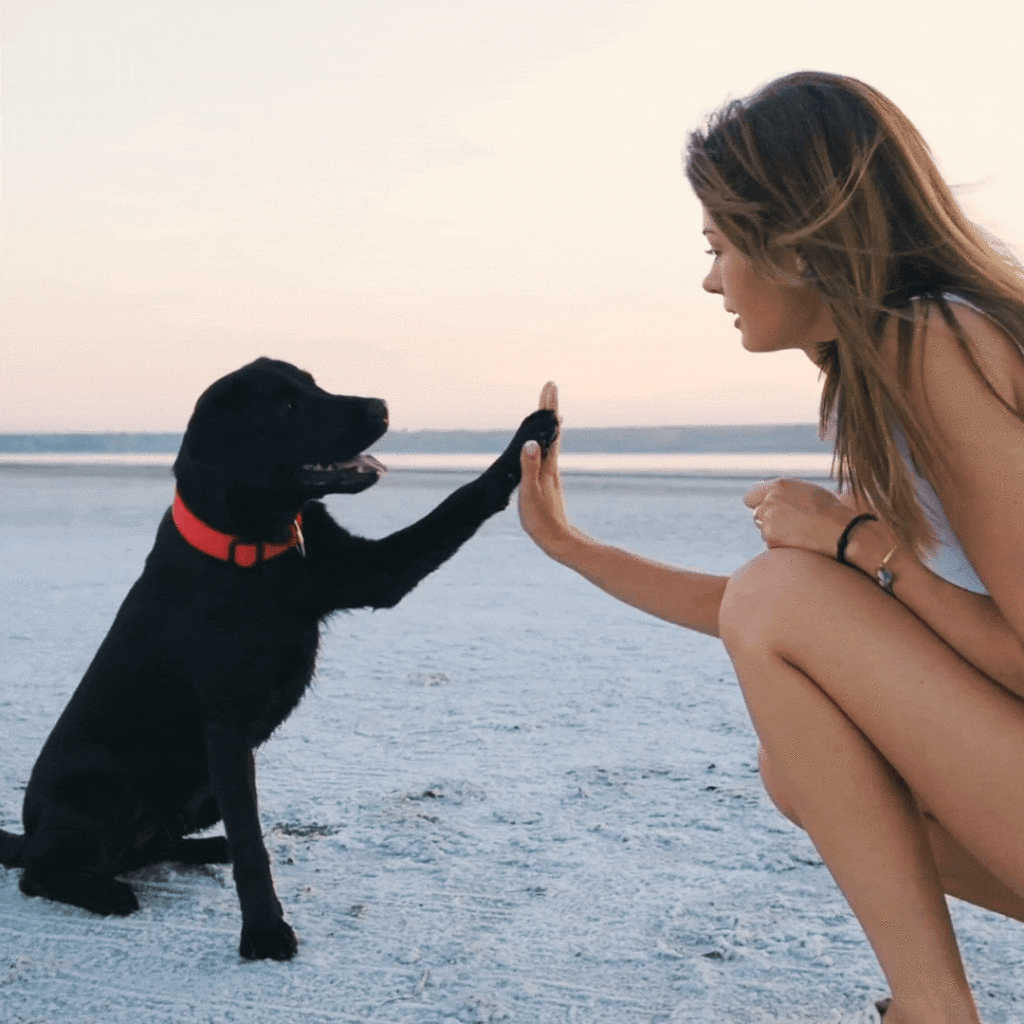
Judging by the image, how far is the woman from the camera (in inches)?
54.3

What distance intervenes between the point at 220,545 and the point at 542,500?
619 mm

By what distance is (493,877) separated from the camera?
2219 mm

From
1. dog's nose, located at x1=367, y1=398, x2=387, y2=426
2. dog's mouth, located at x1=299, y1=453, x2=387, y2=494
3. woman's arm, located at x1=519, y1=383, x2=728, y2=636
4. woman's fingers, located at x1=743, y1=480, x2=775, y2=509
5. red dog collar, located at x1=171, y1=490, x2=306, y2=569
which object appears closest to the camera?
woman's fingers, located at x1=743, y1=480, x2=775, y2=509

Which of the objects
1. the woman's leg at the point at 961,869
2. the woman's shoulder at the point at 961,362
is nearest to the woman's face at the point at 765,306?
the woman's shoulder at the point at 961,362

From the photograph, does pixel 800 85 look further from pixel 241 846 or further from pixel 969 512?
pixel 241 846

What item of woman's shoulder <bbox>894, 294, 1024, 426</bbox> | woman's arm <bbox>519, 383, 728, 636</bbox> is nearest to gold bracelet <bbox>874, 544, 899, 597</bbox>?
woman's shoulder <bbox>894, 294, 1024, 426</bbox>

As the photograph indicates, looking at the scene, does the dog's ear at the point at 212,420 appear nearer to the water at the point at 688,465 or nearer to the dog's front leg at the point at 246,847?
the dog's front leg at the point at 246,847

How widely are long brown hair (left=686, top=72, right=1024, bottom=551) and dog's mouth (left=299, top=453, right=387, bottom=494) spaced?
1.03 m

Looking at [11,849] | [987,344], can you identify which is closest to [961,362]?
[987,344]

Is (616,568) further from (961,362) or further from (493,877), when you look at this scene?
(961,362)

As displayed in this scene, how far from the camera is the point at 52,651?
13.9ft

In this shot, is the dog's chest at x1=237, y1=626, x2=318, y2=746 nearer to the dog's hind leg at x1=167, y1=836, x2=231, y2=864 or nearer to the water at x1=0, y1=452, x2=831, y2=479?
the dog's hind leg at x1=167, y1=836, x2=231, y2=864

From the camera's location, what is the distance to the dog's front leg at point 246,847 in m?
1.95

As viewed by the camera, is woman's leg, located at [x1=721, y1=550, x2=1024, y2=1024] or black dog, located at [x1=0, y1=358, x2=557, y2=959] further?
black dog, located at [x1=0, y1=358, x2=557, y2=959]
